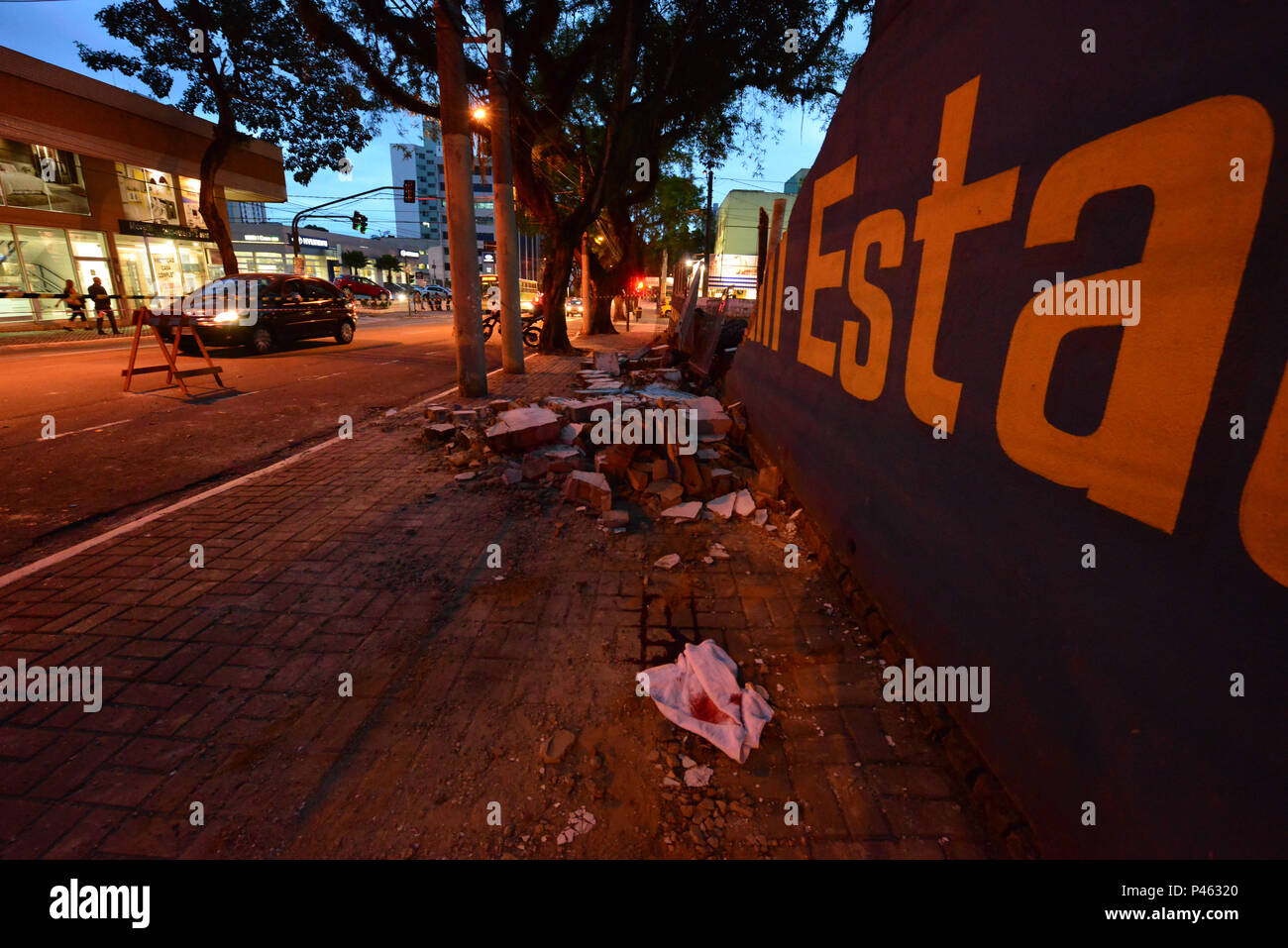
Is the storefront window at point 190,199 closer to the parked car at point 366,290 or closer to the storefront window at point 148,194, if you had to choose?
the storefront window at point 148,194

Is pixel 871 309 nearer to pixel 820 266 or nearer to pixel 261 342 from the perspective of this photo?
pixel 820 266

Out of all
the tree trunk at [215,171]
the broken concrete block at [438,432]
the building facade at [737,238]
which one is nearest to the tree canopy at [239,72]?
the tree trunk at [215,171]

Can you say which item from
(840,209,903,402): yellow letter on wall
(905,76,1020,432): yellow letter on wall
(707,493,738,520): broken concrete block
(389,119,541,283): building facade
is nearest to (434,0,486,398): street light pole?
(707,493,738,520): broken concrete block

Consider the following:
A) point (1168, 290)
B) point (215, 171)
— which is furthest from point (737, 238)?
point (1168, 290)

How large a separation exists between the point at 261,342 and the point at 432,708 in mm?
14056

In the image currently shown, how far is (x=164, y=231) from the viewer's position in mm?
22000

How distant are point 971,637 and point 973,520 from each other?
47cm

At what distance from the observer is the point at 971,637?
2113 mm

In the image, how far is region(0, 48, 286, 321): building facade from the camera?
55.4 feet

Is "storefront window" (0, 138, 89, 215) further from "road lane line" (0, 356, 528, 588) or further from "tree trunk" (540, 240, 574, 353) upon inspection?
"road lane line" (0, 356, 528, 588)

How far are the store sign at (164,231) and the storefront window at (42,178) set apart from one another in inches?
55.6

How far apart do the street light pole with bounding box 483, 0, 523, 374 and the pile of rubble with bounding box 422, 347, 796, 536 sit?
4.46 meters
